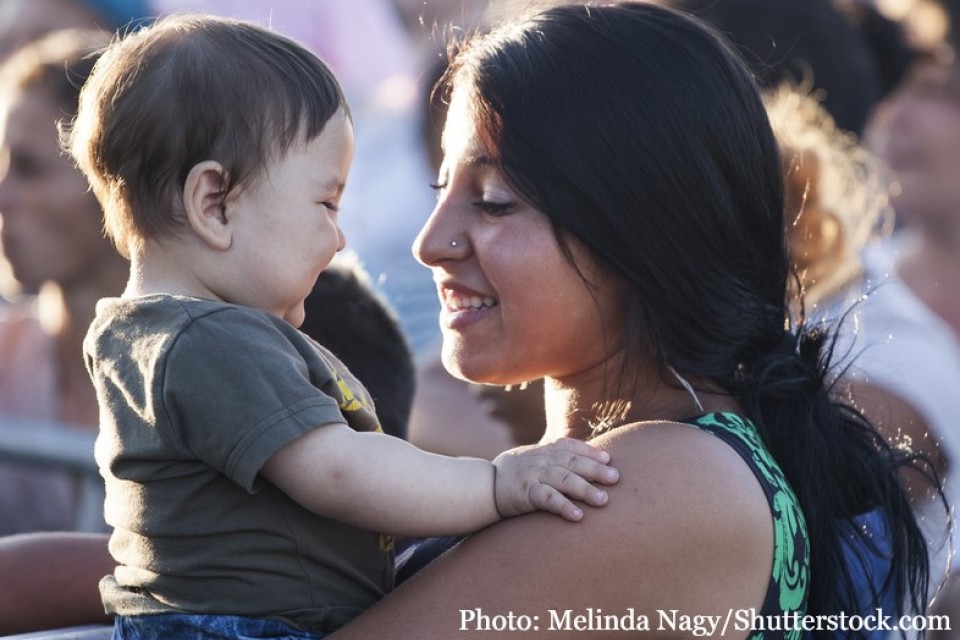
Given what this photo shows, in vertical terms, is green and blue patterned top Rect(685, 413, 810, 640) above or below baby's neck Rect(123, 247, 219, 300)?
below

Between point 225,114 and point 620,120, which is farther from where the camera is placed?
point 620,120

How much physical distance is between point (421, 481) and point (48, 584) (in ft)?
3.13

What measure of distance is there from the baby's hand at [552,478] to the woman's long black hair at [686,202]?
0.36 m

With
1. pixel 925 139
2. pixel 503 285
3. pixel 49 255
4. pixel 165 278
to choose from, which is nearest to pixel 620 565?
pixel 503 285

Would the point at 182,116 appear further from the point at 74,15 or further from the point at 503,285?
the point at 74,15

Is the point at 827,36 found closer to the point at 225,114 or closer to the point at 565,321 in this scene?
the point at 565,321

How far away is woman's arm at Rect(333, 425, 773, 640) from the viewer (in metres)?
2.12

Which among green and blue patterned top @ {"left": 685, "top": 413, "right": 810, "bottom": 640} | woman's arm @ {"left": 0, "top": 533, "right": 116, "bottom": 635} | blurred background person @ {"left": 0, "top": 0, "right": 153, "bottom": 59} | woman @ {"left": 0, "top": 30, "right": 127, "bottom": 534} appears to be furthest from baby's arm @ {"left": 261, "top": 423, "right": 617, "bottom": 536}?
blurred background person @ {"left": 0, "top": 0, "right": 153, "bottom": 59}

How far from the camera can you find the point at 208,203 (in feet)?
7.22

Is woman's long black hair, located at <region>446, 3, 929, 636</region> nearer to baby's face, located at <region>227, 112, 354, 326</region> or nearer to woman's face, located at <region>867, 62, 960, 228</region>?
baby's face, located at <region>227, 112, 354, 326</region>

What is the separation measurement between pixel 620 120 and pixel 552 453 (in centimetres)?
58

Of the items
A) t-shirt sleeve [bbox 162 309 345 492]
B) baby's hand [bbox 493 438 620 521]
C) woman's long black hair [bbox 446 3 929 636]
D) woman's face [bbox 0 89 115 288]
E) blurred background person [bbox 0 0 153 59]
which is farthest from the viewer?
blurred background person [bbox 0 0 153 59]

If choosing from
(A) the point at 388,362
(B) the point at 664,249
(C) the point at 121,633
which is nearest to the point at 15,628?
(C) the point at 121,633

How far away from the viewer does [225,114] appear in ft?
7.16
